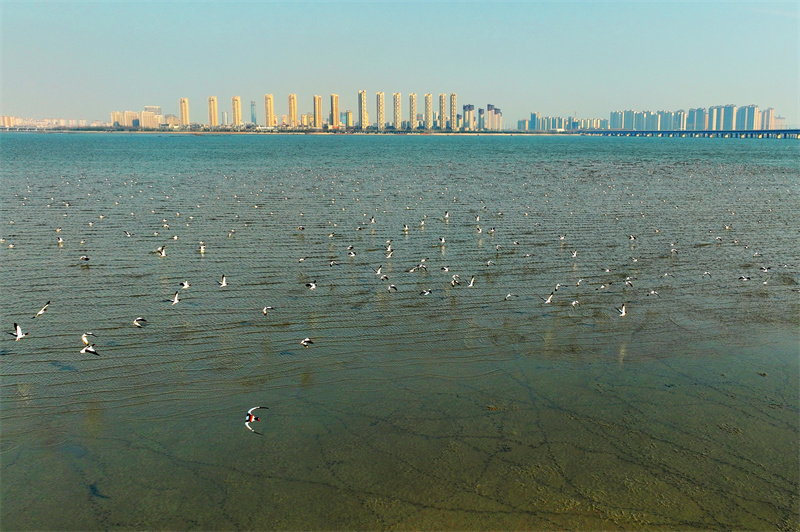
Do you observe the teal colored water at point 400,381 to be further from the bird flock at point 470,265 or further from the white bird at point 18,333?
the white bird at point 18,333

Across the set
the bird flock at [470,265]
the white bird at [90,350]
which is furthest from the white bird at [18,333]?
the white bird at [90,350]

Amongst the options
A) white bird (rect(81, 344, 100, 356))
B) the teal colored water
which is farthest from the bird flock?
the teal colored water

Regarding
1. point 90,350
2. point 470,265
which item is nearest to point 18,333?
point 90,350

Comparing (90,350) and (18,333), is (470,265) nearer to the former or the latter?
(90,350)

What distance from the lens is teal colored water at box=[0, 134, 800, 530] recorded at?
10.8 m

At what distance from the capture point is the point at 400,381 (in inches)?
589

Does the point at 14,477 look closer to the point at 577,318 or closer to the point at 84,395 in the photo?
the point at 84,395

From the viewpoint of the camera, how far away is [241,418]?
13.2m

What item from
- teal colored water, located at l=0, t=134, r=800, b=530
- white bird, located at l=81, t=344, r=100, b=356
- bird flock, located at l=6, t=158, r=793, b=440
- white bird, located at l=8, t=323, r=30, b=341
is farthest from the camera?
bird flock, located at l=6, t=158, r=793, b=440

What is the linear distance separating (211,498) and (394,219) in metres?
27.2

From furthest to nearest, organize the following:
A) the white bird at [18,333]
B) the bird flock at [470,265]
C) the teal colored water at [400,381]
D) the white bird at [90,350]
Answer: the bird flock at [470,265]
the white bird at [18,333]
the white bird at [90,350]
the teal colored water at [400,381]

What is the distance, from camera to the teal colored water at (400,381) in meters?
10.8

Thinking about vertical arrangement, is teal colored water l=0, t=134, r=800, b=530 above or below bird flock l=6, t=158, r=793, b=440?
below

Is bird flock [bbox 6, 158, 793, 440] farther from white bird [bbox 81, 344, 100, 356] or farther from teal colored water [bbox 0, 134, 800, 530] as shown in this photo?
teal colored water [bbox 0, 134, 800, 530]
